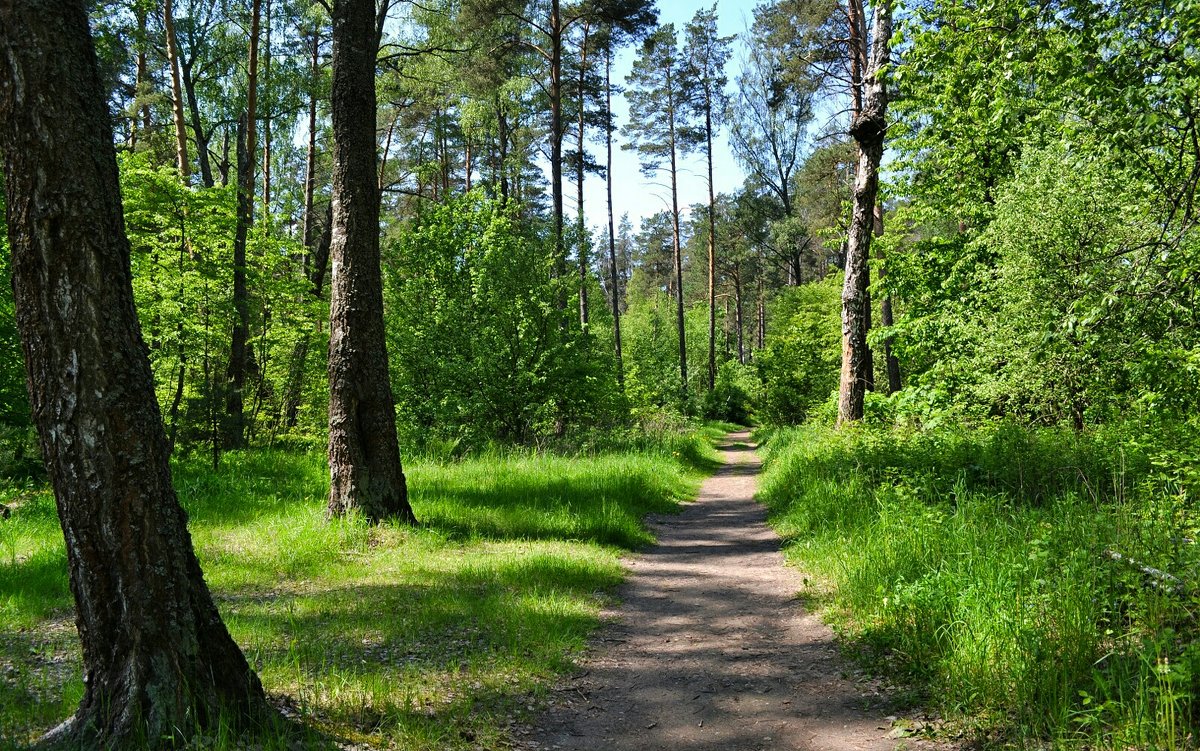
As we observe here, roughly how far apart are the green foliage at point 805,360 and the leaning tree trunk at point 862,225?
13129 mm

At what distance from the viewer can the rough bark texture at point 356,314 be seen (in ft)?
22.7

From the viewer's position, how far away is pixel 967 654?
11.6ft

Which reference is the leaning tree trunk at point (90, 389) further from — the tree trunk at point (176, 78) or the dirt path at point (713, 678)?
the tree trunk at point (176, 78)

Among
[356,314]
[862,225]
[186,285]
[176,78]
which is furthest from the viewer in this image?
[176,78]

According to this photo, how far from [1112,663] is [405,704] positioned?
3467 millimetres

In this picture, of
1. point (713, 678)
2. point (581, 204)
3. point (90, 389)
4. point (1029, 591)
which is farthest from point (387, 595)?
point (581, 204)

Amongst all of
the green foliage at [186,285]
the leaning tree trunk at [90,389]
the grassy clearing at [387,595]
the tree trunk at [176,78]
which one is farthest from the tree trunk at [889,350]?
the tree trunk at [176,78]

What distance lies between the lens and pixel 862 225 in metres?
10.8

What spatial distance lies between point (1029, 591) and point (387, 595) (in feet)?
14.6

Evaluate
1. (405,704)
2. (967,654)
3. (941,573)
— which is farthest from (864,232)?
(405,704)

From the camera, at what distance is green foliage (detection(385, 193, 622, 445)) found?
13148mm

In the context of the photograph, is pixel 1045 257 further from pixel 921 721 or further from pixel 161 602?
pixel 161 602

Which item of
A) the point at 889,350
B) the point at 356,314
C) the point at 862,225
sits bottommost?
the point at 889,350

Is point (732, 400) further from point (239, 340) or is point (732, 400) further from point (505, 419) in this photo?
point (239, 340)
